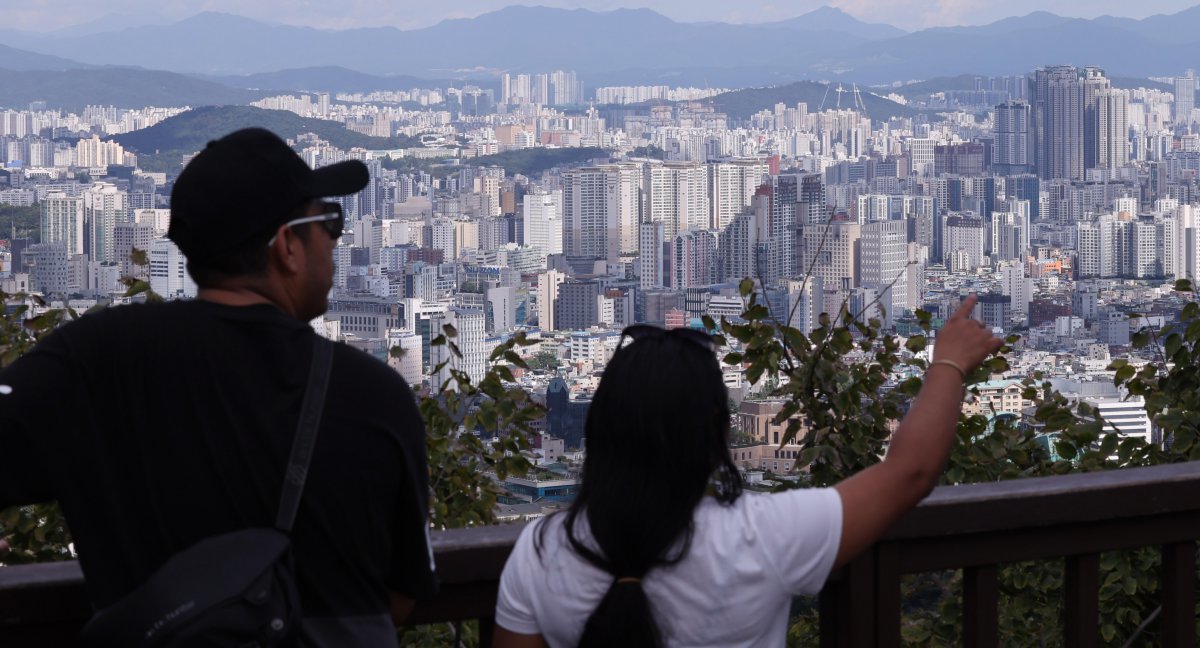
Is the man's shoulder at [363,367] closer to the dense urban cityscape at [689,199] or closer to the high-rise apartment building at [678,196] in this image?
the dense urban cityscape at [689,199]

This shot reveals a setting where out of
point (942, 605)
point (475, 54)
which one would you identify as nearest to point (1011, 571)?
point (942, 605)

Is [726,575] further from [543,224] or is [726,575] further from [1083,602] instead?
[543,224]

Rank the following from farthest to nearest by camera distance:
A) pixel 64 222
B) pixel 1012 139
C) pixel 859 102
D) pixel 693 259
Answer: pixel 859 102 < pixel 1012 139 < pixel 693 259 < pixel 64 222

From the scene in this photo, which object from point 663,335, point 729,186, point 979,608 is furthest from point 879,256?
point 663,335

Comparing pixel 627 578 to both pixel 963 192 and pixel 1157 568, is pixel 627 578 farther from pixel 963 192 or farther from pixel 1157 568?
pixel 963 192

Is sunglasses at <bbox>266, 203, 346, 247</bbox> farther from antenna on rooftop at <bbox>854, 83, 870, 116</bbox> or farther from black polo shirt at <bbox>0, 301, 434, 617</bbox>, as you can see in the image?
antenna on rooftop at <bbox>854, 83, 870, 116</bbox>
